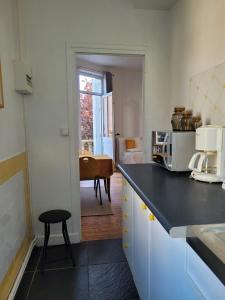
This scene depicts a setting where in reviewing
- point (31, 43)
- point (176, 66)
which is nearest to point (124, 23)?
point (176, 66)

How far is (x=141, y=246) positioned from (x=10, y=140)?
133cm

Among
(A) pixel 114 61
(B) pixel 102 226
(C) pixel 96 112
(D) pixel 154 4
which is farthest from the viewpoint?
(C) pixel 96 112

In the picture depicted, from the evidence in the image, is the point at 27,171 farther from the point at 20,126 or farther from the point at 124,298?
the point at 124,298

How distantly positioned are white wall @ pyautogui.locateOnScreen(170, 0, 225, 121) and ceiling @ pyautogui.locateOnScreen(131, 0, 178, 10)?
2.7 inches

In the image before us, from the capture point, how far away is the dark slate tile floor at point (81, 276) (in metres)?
1.82

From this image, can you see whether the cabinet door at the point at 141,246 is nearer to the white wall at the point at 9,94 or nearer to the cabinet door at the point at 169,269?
the cabinet door at the point at 169,269

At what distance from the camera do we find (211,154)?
1.48 meters

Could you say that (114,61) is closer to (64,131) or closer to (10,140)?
(64,131)

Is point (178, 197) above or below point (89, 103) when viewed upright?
below

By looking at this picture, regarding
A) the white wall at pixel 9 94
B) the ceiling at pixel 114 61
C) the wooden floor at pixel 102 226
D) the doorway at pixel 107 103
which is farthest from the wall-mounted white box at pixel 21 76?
the ceiling at pixel 114 61

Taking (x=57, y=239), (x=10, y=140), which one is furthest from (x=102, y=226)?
(x=10, y=140)

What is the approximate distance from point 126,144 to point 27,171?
13.9ft

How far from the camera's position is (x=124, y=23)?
2432mm

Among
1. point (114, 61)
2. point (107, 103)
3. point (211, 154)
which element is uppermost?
point (114, 61)
